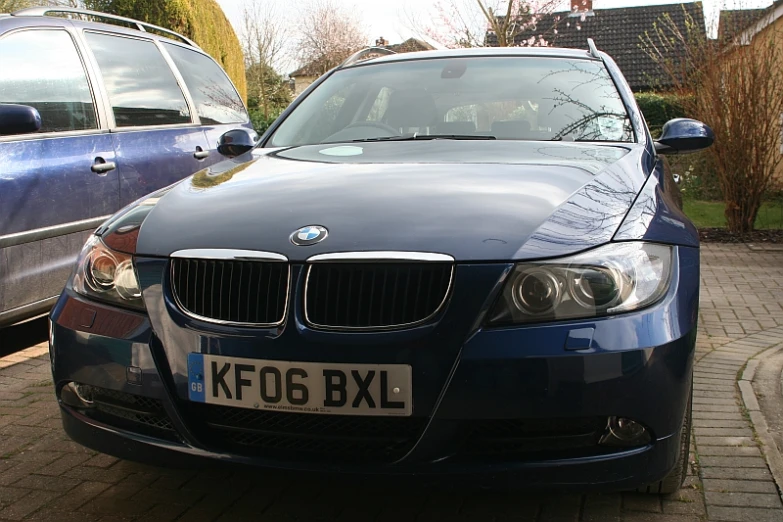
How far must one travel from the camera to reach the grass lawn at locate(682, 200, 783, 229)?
39.3ft

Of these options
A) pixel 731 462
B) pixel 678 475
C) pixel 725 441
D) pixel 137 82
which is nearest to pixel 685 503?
pixel 678 475

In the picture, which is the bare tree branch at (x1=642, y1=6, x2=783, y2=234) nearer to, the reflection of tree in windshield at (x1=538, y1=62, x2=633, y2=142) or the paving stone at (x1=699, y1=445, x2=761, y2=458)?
the reflection of tree in windshield at (x1=538, y1=62, x2=633, y2=142)

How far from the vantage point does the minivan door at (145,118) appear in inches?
207

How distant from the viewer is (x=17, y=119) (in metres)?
4.20

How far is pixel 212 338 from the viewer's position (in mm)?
2299

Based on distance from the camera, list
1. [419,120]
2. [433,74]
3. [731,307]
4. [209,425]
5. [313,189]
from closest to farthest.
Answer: [209,425] → [313,189] → [419,120] → [433,74] → [731,307]

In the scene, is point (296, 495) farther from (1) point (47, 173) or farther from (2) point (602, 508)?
(1) point (47, 173)

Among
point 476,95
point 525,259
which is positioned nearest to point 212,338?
point 525,259

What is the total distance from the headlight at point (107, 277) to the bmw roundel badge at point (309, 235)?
48 cm

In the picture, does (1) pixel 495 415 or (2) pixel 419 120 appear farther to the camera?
(2) pixel 419 120

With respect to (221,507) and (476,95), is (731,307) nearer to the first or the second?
(476,95)

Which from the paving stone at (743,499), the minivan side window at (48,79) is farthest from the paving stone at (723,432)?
the minivan side window at (48,79)

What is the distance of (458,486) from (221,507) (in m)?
0.97

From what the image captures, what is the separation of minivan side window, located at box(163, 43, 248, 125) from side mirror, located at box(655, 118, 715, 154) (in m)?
3.50
